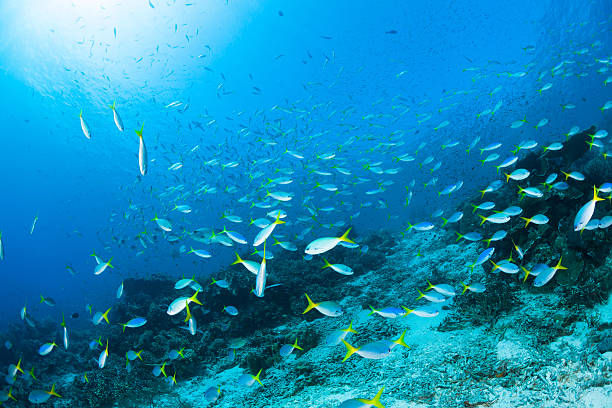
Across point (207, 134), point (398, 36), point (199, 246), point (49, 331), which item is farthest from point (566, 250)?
point (207, 134)

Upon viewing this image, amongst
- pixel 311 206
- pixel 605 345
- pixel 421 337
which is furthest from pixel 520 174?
pixel 311 206

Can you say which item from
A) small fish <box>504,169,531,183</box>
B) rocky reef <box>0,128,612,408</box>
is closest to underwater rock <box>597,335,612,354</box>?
Answer: rocky reef <box>0,128,612,408</box>

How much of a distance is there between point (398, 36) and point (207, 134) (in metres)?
42.8

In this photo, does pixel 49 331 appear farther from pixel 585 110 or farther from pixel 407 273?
pixel 585 110

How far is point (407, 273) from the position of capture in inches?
354

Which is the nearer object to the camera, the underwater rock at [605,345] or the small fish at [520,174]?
the underwater rock at [605,345]

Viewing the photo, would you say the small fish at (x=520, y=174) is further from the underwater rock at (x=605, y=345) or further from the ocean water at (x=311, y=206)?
the underwater rock at (x=605, y=345)

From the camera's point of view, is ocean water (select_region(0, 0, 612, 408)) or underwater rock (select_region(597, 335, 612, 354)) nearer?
underwater rock (select_region(597, 335, 612, 354))

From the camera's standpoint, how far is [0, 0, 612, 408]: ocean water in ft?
13.4

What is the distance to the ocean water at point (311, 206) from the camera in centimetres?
408

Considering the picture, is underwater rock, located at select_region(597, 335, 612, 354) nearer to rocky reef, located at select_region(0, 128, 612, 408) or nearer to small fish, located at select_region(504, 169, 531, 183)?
rocky reef, located at select_region(0, 128, 612, 408)

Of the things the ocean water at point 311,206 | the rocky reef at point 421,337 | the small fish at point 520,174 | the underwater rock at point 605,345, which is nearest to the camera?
the underwater rock at point 605,345

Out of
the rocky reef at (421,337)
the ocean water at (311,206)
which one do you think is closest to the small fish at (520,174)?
the ocean water at (311,206)

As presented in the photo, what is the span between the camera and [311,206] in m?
10.5
